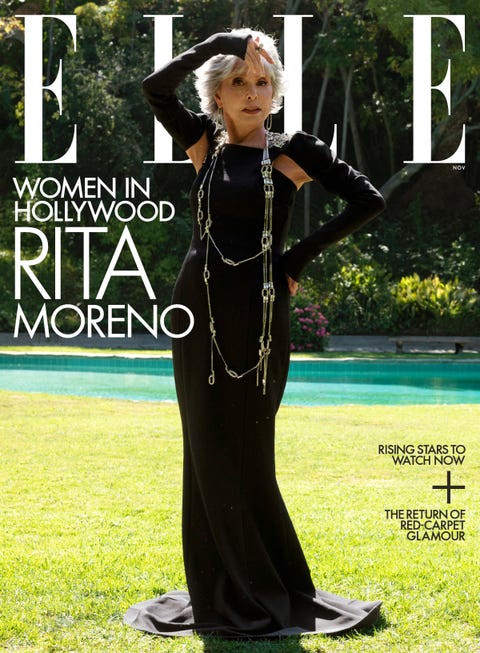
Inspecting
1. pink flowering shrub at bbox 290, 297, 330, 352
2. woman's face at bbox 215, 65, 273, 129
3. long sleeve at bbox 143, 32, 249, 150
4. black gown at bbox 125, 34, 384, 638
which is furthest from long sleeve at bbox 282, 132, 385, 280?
pink flowering shrub at bbox 290, 297, 330, 352

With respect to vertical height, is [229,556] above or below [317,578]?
above

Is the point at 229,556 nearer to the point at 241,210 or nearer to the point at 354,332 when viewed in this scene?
the point at 241,210

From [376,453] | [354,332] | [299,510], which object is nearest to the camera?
[299,510]

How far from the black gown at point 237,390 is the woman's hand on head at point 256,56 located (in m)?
0.04

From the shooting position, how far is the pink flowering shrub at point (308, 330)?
15844 millimetres

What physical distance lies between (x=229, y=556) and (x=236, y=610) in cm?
17

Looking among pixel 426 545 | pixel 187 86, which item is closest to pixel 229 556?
pixel 426 545

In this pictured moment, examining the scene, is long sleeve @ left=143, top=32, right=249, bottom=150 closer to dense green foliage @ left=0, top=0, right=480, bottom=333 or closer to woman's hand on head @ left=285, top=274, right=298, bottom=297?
woman's hand on head @ left=285, top=274, right=298, bottom=297

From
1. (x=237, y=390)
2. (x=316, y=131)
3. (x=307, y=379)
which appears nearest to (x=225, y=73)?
(x=237, y=390)

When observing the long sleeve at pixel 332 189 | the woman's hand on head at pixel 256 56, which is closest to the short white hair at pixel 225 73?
the woman's hand on head at pixel 256 56

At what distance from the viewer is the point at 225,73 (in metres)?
3.30

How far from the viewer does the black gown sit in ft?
10.8

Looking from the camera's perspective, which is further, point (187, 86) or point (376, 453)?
point (187, 86)

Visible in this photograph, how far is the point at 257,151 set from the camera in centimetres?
336
